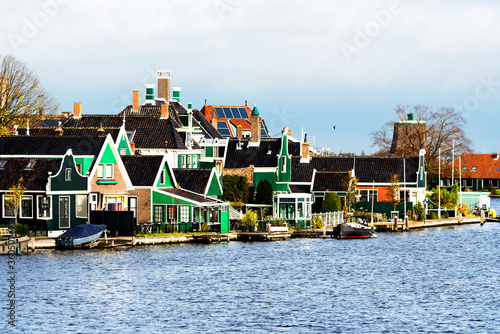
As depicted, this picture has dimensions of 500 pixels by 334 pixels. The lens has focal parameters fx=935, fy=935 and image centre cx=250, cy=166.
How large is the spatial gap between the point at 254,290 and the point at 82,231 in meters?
19.1

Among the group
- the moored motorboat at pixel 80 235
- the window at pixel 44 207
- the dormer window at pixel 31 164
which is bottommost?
the moored motorboat at pixel 80 235

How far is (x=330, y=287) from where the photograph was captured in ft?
193

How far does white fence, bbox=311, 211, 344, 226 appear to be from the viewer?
95.6 metres

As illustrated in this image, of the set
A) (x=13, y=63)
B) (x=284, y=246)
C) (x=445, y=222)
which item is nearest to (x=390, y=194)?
(x=445, y=222)

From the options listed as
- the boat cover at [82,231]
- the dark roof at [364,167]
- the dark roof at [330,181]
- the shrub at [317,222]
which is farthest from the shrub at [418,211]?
the boat cover at [82,231]

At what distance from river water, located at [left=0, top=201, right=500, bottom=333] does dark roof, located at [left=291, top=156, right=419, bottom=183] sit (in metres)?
26.3

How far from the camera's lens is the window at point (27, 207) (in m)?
72.4

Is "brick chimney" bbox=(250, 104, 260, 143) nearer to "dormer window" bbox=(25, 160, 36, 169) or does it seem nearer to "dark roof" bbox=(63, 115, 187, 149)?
"dark roof" bbox=(63, 115, 187, 149)

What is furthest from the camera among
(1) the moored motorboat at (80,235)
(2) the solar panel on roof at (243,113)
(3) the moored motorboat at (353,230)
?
(2) the solar panel on roof at (243,113)

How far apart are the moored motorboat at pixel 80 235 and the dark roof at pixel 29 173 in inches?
174

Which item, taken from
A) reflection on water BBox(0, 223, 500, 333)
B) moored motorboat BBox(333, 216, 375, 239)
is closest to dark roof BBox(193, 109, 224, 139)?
moored motorboat BBox(333, 216, 375, 239)

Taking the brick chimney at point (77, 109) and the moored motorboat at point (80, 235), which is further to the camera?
the brick chimney at point (77, 109)

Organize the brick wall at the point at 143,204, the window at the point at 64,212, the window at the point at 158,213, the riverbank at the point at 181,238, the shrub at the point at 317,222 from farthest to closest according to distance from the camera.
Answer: the shrub at the point at 317,222 → the window at the point at 158,213 → the brick wall at the point at 143,204 → the window at the point at 64,212 → the riverbank at the point at 181,238

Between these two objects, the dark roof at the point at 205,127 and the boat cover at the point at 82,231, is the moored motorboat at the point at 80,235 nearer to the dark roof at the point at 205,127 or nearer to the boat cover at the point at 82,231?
the boat cover at the point at 82,231
